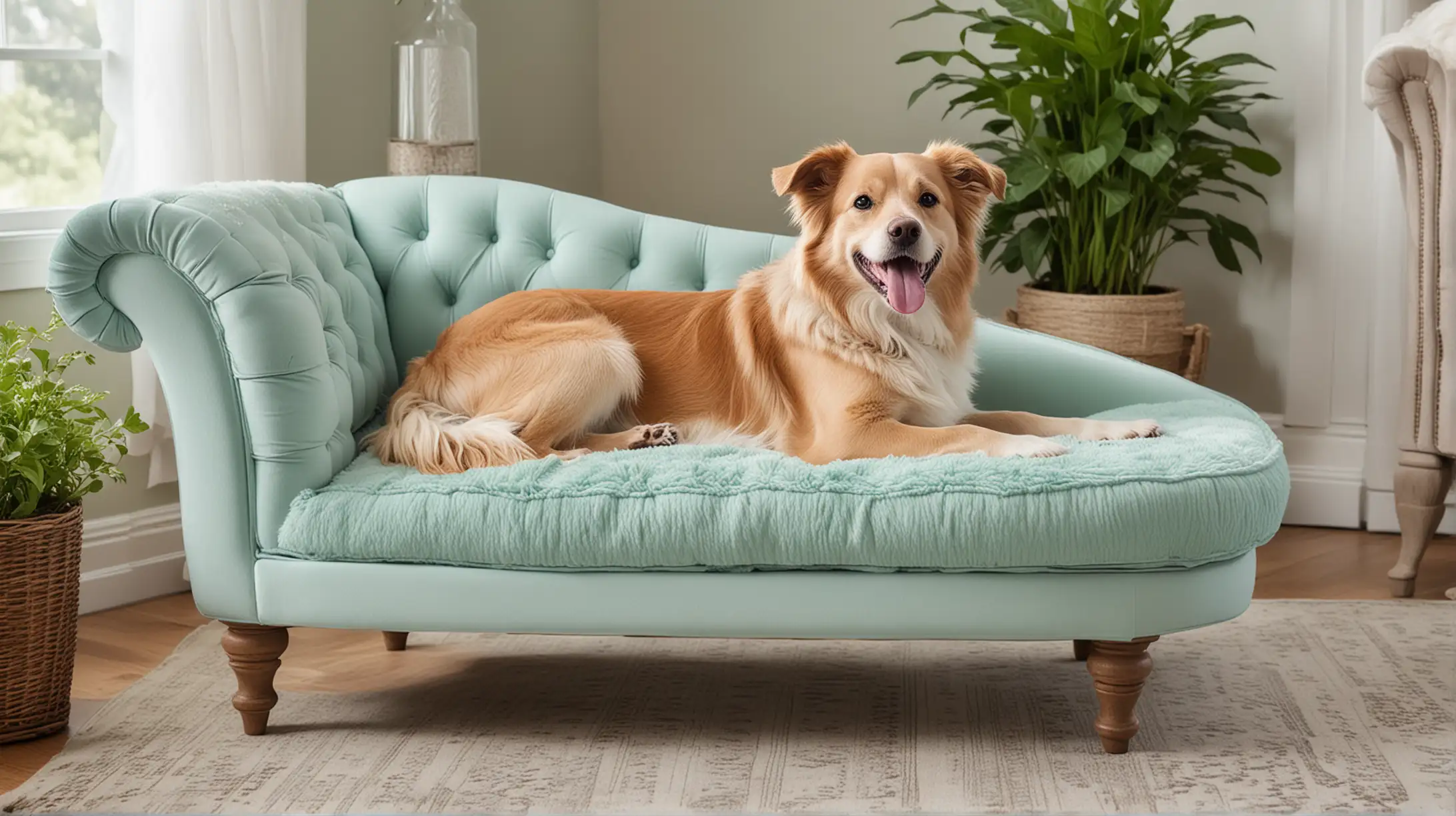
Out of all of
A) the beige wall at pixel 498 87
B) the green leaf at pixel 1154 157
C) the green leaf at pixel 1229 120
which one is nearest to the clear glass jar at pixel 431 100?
the beige wall at pixel 498 87

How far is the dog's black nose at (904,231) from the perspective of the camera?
236cm

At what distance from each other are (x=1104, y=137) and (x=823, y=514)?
1779 millimetres

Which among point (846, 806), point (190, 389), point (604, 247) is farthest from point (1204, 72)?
point (190, 389)

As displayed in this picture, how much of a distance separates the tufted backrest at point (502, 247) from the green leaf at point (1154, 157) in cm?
102

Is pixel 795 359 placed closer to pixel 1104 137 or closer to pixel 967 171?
pixel 967 171

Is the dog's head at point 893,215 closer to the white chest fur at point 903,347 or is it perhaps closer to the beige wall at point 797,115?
the white chest fur at point 903,347

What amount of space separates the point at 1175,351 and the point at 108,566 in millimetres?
2663

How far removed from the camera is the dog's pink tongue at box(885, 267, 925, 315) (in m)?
2.43

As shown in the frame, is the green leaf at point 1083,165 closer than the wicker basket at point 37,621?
No

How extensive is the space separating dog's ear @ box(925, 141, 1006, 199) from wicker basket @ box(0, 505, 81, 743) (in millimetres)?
1641

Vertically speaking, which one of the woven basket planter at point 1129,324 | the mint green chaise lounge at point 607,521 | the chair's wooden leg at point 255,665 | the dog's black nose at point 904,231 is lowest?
the chair's wooden leg at point 255,665

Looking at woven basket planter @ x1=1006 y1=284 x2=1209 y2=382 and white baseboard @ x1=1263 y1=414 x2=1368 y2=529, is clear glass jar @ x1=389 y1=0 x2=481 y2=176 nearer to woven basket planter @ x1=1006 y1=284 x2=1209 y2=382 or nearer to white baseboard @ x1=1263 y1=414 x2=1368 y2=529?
woven basket planter @ x1=1006 y1=284 x2=1209 y2=382

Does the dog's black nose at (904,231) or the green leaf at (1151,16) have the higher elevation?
the green leaf at (1151,16)

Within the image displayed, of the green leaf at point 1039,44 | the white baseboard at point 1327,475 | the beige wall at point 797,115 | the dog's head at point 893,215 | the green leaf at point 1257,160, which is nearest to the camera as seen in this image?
the dog's head at point 893,215
